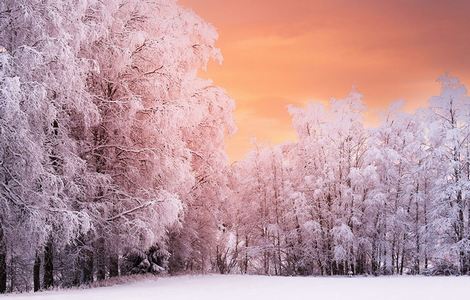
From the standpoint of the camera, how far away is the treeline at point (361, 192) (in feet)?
112

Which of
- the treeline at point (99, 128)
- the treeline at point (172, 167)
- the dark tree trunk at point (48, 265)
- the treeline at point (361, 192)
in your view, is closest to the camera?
the treeline at point (99, 128)

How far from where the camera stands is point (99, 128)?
1877 centimetres

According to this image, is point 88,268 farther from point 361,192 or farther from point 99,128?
point 361,192

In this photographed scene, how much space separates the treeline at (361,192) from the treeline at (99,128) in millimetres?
13108

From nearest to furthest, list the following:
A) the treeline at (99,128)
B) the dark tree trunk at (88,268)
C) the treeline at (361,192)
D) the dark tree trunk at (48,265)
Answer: the treeline at (99,128)
the dark tree trunk at (48,265)
the dark tree trunk at (88,268)
the treeline at (361,192)

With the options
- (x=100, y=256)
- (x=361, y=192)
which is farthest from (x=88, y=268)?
(x=361, y=192)

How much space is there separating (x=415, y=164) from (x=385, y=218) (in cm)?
465

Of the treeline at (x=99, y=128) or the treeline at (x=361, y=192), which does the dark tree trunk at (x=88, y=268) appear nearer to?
the treeline at (x=99, y=128)

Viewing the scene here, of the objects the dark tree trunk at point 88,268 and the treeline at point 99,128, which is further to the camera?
the dark tree trunk at point 88,268

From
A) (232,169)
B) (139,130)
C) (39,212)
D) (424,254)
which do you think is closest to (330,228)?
(424,254)

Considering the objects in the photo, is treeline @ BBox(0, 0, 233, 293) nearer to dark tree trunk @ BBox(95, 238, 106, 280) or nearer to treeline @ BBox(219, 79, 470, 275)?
dark tree trunk @ BBox(95, 238, 106, 280)

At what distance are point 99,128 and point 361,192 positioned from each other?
2393cm

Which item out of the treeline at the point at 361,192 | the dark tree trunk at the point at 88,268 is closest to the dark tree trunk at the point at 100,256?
the dark tree trunk at the point at 88,268

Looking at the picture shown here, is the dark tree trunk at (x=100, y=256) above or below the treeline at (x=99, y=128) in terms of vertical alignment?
below
